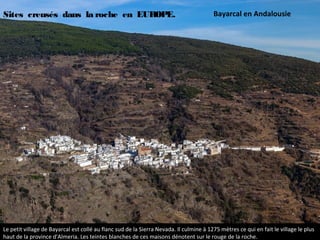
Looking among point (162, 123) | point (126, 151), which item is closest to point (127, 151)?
point (126, 151)

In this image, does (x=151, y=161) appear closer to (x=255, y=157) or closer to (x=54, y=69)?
(x=255, y=157)

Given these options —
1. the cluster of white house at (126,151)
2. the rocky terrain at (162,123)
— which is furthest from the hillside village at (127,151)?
the rocky terrain at (162,123)

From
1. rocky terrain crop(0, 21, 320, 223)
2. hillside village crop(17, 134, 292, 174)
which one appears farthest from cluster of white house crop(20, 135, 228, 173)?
rocky terrain crop(0, 21, 320, 223)

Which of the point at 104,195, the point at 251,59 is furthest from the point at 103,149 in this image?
the point at 251,59

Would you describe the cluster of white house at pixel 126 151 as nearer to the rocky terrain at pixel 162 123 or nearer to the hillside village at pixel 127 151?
the hillside village at pixel 127 151

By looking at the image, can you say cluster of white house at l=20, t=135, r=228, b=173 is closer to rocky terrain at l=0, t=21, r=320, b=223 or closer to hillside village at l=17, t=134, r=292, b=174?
hillside village at l=17, t=134, r=292, b=174

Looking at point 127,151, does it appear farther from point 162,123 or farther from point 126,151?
point 162,123

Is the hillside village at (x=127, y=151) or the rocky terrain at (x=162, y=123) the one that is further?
the hillside village at (x=127, y=151)
